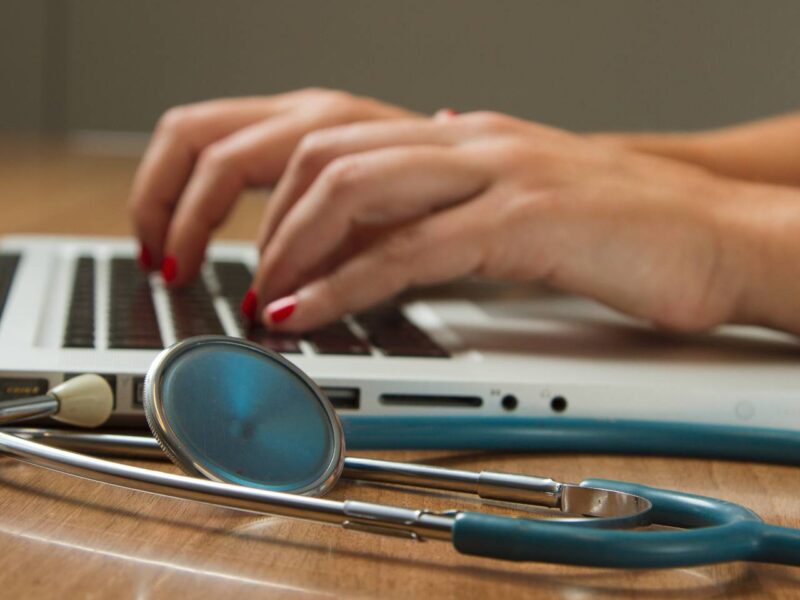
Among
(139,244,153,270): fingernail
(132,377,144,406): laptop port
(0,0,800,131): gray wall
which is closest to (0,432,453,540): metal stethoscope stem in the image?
(132,377,144,406): laptop port

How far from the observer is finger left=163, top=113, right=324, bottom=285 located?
844 millimetres

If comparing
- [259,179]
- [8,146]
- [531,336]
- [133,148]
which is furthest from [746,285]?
[133,148]

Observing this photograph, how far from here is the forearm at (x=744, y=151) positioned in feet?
3.40

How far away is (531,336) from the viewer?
66 centimetres

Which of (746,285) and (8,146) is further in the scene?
(8,146)

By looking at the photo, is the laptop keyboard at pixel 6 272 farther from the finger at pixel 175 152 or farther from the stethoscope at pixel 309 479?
the stethoscope at pixel 309 479

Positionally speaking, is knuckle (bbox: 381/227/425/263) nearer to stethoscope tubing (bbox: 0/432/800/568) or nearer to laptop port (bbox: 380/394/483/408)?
laptop port (bbox: 380/394/483/408)

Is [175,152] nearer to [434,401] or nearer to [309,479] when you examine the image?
[434,401]

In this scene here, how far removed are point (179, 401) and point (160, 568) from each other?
0.25 feet

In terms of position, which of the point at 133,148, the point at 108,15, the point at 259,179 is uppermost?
the point at 259,179

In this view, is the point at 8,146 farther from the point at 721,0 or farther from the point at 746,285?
the point at 746,285

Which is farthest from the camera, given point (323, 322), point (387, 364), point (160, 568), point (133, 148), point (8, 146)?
point (133, 148)

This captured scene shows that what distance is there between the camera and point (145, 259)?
895mm

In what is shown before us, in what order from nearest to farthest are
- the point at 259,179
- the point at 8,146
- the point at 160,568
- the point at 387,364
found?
the point at 160,568 → the point at 387,364 → the point at 259,179 → the point at 8,146
